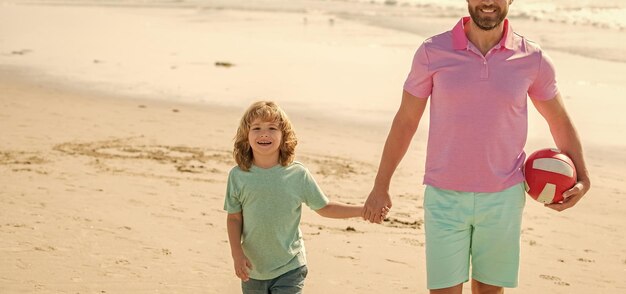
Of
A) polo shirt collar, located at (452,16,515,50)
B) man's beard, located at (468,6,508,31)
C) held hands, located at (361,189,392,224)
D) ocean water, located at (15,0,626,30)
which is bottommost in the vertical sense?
ocean water, located at (15,0,626,30)

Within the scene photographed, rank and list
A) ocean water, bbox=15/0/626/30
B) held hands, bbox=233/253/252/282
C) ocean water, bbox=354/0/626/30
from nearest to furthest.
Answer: held hands, bbox=233/253/252/282, ocean water, bbox=354/0/626/30, ocean water, bbox=15/0/626/30

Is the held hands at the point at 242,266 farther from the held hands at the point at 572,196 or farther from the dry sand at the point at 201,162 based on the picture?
the dry sand at the point at 201,162

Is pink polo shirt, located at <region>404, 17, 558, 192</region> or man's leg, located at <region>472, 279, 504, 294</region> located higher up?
pink polo shirt, located at <region>404, 17, 558, 192</region>

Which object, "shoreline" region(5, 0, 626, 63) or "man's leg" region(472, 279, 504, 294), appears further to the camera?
"shoreline" region(5, 0, 626, 63)

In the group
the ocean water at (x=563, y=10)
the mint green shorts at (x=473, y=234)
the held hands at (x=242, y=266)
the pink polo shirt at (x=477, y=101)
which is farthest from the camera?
the ocean water at (x=563, y=10)

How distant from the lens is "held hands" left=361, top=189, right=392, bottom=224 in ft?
16.5

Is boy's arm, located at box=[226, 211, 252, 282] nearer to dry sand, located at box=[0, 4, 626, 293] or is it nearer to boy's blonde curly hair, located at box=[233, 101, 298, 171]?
boy's blonde curly hair, located at box=[233, 101, 298, 171]

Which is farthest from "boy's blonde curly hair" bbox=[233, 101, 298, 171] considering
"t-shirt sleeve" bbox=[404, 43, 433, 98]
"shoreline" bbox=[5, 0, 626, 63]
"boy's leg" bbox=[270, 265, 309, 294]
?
"shoreline" bbox=[5, 0, 626, 63]

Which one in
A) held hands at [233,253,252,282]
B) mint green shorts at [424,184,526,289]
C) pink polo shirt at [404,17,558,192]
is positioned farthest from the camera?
held hands at [233,253,252,282]

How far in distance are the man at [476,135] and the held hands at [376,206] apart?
0.22 m

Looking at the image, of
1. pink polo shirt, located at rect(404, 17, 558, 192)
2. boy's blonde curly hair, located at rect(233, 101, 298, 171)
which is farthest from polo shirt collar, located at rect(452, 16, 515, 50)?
boy's blonde curly hair, located at rect(233, 101, 298, 171)

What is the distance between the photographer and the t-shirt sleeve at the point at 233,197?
201 inches

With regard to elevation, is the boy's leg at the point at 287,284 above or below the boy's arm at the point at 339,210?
below

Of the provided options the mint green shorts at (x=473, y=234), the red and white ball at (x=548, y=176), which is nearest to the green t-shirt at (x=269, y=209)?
the mint green shorts at (x=473, y=234)
